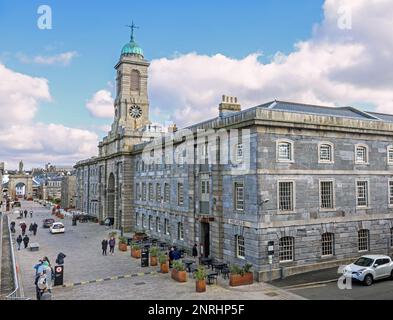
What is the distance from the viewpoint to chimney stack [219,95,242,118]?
100 feet

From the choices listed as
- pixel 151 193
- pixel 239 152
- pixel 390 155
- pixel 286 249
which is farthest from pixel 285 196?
pixel 151 193

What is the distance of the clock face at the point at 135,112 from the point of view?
54.6 meters

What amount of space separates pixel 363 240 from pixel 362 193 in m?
3.36

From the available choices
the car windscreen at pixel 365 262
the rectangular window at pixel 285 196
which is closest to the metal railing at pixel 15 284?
the rectangular window at pixel 285 196

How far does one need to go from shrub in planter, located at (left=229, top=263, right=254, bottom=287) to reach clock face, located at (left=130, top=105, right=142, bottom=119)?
123 ft

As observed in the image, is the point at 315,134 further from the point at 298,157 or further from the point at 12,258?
the point at 12,258

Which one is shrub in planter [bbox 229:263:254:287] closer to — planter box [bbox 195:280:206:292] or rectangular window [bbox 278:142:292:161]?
planter box [bbox 195:280:206:292]

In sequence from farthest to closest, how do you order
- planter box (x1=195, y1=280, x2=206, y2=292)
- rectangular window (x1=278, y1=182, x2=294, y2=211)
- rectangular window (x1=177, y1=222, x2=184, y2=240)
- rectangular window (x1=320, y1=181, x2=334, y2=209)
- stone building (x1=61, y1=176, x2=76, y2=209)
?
stone building (x1=61, y1=176, x2=76, y2=209), rectangular window (x1=177, y1=222, x2=184, y2=240), rectangular window (x1=320, y1=181, x2=334, y2=209), rectangular window (x1=278, y1=182, x2=294, y2=211), planter box (x1=195, y1=280, x2=206, y2=292)

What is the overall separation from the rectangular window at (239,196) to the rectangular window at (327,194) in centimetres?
549

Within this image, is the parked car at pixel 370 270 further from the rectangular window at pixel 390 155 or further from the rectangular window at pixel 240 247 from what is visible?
the rectangular window at pixel 390 155

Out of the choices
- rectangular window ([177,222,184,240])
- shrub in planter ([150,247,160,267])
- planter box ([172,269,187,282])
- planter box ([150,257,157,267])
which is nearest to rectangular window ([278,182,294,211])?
planter box ([172,269,187,282])

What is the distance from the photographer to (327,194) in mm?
25266

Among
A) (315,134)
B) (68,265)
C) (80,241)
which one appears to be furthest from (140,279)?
(80,241)
